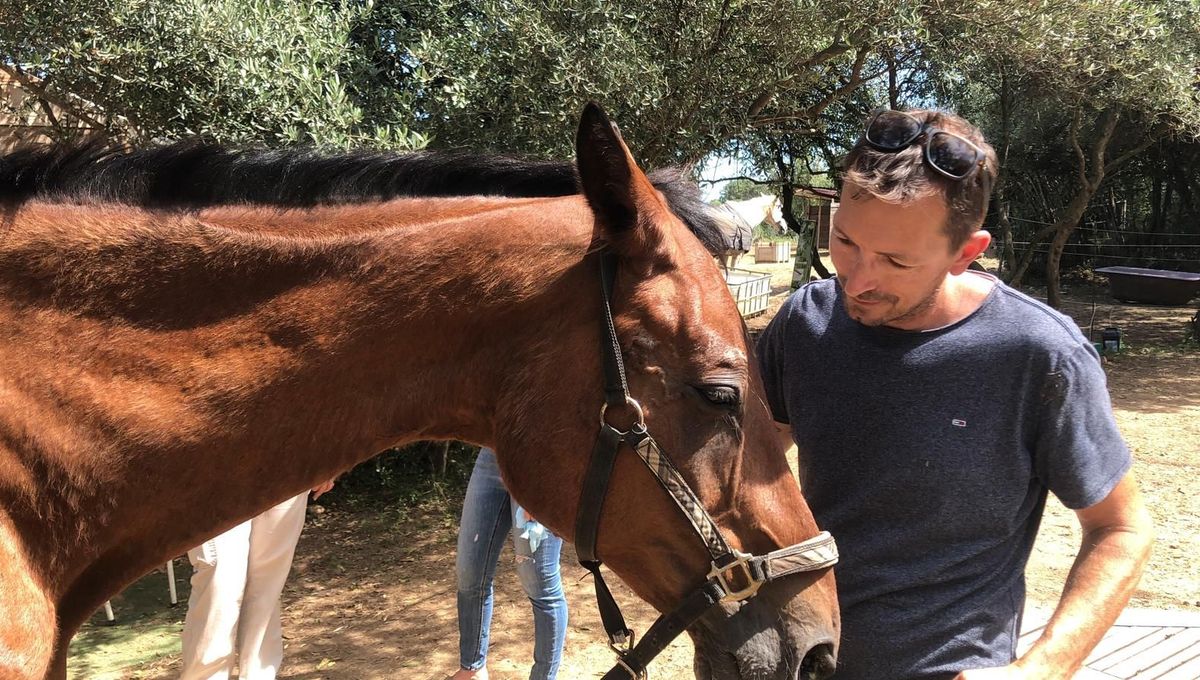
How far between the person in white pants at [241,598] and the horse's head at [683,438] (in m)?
2.24

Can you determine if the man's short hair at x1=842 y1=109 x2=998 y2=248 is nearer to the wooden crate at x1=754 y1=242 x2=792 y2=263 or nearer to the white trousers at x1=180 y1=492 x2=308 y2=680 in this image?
the white trousers at x1=180 y1=492 x2=308 y2=680

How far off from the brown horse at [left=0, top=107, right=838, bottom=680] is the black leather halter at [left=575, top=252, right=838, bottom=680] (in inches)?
1.0

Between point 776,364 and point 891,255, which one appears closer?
point 891,255

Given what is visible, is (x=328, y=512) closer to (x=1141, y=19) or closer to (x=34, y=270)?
(x=34, y=270)

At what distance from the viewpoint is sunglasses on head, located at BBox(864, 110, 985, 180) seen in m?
1.54

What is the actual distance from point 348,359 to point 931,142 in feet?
4.36

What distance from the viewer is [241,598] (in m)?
3.51

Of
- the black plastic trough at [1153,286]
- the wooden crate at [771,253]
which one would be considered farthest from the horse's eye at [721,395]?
the wooden crate at [771,253]

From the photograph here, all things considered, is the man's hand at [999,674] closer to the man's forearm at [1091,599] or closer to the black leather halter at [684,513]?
the man's forearm at [1091,599]

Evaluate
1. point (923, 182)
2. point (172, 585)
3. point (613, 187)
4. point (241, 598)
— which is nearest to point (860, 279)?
point (923, 182)

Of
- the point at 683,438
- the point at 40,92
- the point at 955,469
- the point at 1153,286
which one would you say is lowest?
the point at 1153,286

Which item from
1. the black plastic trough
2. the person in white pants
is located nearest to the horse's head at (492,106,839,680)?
the person in white pants

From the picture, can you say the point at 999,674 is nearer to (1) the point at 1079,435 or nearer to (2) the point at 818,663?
(2) the point at 818,663

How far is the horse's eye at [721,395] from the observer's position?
5.12 feet
